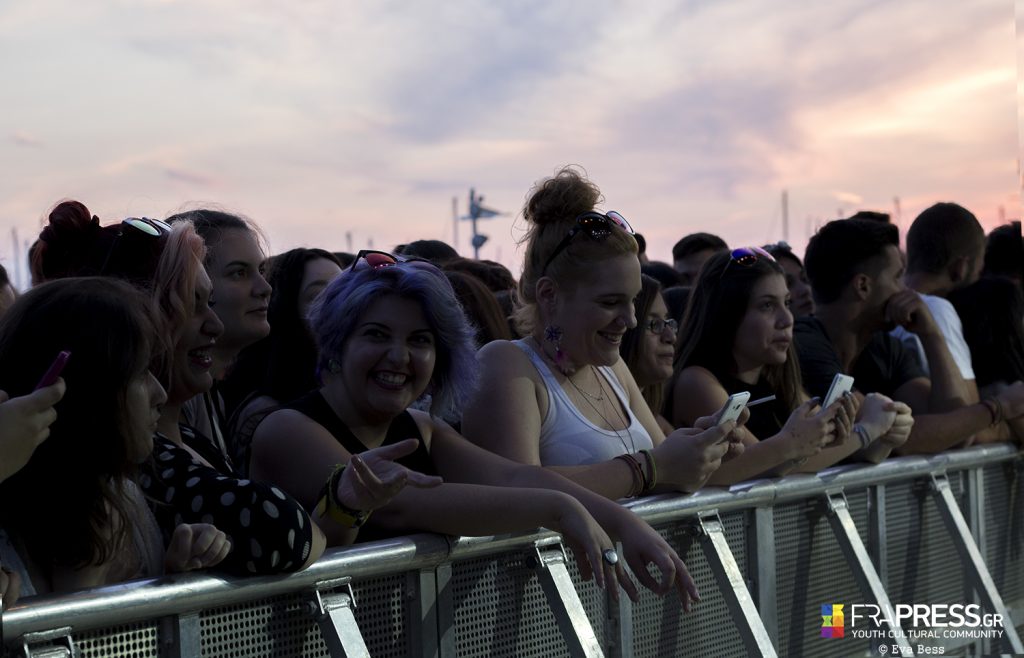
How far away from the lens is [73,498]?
2.29 m

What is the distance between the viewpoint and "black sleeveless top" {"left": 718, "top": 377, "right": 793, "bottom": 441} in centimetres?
468

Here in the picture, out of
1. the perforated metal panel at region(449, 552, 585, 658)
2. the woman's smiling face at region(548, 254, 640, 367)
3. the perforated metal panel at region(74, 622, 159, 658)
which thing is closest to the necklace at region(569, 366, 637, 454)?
the woman's smiling face at region(548, 254, 640, 367)

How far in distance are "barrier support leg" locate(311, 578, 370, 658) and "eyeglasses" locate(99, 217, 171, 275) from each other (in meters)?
1.03

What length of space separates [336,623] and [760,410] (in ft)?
8.33

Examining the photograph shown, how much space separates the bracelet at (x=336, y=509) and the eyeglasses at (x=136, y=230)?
0.82 meters

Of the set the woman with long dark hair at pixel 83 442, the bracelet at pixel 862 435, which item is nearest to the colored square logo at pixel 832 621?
the bracelet at pixel 862 435

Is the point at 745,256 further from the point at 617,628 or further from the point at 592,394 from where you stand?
the point at 617,628

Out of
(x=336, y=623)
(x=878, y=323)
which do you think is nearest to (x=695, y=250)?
(x=878, y=323)

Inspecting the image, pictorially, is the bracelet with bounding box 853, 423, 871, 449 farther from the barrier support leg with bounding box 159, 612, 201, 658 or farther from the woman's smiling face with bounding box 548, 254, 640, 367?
the barrier support leg with bounding box 159, 612, 201, 658

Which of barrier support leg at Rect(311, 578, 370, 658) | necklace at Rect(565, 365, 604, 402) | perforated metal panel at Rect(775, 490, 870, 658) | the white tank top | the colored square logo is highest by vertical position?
necklace at Rect(565, 365, 604, 402)

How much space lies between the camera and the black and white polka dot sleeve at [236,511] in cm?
247

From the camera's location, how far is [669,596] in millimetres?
3662

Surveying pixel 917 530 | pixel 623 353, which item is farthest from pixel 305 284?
pixel 917 530

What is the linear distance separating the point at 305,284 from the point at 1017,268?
476cm
